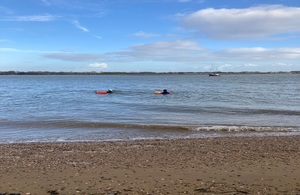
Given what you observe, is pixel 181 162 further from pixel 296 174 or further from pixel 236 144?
pixel 236 144

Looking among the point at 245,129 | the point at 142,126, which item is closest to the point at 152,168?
the point at 245,129

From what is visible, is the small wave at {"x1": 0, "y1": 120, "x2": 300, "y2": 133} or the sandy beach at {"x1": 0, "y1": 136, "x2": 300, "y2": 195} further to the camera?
the small wave at {"x1": 0, "y1": 120, "x2": 300, "y2": 133}

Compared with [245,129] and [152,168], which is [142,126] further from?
[152,168]

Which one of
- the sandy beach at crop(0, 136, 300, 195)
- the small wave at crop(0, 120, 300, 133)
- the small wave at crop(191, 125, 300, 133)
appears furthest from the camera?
the small wave at crop(0, 120, 300, 133)

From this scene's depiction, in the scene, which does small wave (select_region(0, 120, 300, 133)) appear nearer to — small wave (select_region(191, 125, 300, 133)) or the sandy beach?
small wave (select_region(191, 125, 300, 133))

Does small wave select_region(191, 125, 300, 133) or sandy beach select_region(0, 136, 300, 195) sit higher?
sandy beach select_region(0, 136, 300, 195)

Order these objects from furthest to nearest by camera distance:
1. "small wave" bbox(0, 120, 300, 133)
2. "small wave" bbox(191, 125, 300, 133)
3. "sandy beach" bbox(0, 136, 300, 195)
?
"small wave" bbox(0, 120, 300, 133) → "small wave" bbox(191, 125, 300, 133) → "sandy beach" bbox(0, 136, 300, 195)

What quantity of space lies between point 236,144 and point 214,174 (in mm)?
5011

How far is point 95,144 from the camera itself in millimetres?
13891

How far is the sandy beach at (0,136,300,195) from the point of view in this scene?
783cm

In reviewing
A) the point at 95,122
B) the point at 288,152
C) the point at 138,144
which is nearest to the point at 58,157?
the point at 138,144

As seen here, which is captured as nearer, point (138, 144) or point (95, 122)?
point (138, 144)

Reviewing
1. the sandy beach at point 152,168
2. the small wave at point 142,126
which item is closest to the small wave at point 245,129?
the small wave at point 142,126

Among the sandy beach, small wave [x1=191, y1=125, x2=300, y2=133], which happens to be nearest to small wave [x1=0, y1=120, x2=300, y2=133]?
small wave [x1=191, y1=125, x2=300, y2=133]
